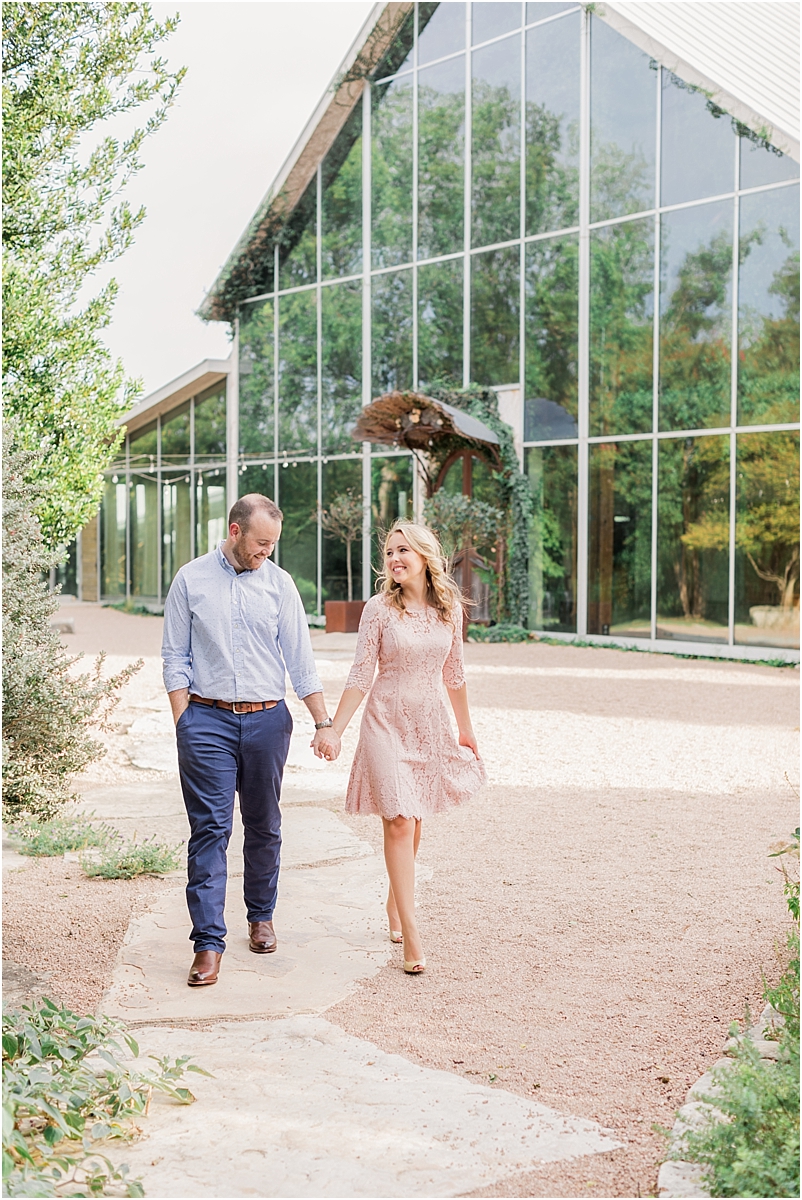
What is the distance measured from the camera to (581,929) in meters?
4.36

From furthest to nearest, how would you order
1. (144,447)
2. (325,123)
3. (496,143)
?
(144,447)
(325,123)
(496,143)

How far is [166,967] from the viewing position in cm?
390

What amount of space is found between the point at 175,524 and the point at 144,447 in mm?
2041

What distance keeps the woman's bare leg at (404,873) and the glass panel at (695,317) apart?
38.0ft

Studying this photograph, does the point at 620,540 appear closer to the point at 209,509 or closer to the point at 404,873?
the point at 209,509

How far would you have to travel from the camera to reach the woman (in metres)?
3.96

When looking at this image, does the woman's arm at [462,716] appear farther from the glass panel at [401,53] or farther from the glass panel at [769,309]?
the glass panel at [401,53]

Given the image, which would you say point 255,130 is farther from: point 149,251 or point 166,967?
point 166,967

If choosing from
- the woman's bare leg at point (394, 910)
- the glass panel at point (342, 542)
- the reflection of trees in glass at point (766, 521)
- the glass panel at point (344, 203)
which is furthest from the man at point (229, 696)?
the glass panel at point (344, 203)

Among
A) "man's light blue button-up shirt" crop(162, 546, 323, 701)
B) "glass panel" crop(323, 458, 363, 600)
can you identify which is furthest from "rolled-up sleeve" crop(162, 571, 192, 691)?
"glass panel" crop(323, 458, 363, 600)

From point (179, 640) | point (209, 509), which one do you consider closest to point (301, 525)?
point (209, 509)

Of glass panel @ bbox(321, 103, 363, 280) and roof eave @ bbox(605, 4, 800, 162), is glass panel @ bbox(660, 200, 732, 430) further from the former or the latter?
glass panel @ bbox(321, 103, 363, 280)

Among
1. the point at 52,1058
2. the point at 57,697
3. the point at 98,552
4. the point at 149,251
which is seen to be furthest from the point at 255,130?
the point at 52,1058

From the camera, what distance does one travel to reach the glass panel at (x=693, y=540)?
14492 mm
